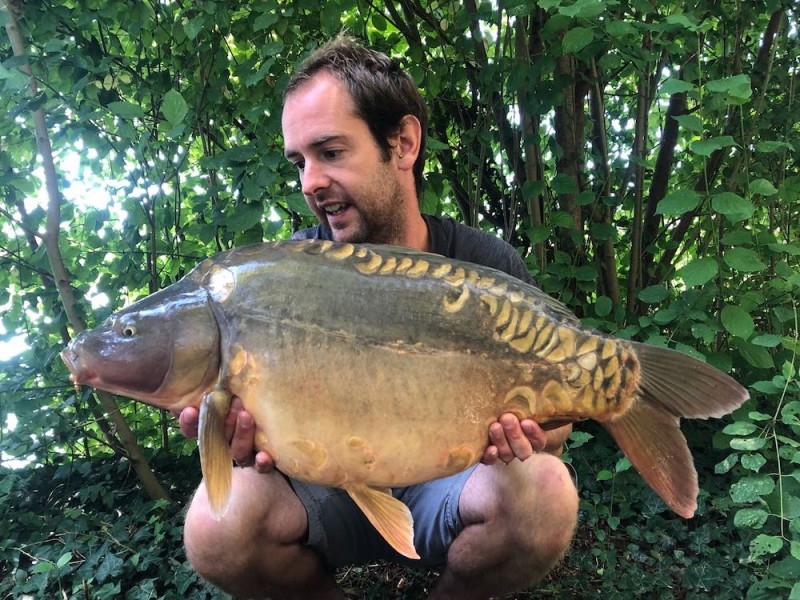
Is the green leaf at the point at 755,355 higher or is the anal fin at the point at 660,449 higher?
the anal fin at the point at 660,449

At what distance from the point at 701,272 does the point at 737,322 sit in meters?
0.19

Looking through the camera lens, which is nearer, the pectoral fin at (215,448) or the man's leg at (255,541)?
the pectoral fin at (215,448)

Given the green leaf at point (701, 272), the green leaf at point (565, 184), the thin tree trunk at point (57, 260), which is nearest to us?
the green leaf at point (701, 272)

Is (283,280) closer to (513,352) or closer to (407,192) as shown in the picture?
(513,352)

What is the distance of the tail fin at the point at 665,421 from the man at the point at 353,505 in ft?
0.68

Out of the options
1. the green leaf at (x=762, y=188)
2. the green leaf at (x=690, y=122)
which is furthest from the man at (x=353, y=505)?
the green leaf at (x=762, y=188)

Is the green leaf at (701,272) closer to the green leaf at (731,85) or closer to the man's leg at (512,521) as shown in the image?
the green leaf at (731,85)

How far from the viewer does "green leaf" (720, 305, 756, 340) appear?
151 centimetres

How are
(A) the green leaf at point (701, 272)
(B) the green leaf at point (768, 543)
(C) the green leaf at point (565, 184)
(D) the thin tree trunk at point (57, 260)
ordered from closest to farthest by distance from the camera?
1. (B) the green leaf at point (768, 543)
2. (A) the green leaf at point (701, 272)
3. (D) the thin tree trunk at point (57, 260)
4. (C) the green leaf at point (565, 184)

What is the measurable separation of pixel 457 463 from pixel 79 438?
156 centimetres

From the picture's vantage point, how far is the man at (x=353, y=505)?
1.16 m

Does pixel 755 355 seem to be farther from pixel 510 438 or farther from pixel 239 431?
pixel 239 431

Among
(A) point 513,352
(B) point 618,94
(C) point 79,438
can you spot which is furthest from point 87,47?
(B) point 618,94

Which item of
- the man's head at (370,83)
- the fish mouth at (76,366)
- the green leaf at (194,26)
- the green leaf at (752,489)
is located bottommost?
the green leaf at (752,489)
